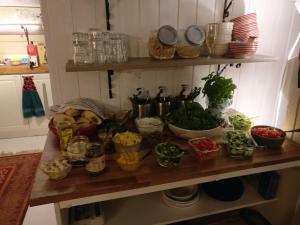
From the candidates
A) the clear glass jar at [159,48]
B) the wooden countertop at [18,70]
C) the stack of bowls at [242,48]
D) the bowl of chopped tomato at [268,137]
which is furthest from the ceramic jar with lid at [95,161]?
the wooden countertop at [18,70]

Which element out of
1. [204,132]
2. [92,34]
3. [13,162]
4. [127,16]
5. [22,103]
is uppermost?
[127,16]

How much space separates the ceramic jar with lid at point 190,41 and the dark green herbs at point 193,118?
0.30m

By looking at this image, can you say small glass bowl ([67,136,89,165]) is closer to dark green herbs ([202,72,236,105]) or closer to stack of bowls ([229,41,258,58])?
dark green herbs ([202,72,236,105])

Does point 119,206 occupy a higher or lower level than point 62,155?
lower

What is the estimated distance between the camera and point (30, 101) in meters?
3.15

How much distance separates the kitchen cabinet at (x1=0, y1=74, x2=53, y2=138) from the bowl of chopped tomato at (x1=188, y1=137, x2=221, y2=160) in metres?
2.59

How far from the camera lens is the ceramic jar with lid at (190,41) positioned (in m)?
1.38

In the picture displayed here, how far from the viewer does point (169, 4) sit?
56.7 inches

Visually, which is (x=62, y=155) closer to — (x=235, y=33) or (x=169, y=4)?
(x=169, y=4)

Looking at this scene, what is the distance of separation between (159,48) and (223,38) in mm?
416

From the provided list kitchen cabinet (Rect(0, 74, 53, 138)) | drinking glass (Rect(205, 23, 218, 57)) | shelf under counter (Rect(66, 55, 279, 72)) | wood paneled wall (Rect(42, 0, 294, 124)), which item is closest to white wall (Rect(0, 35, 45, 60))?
kitchen cabinet (Rect(0, 74, 53, 138))

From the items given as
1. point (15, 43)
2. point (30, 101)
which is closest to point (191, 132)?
point (30, 101)

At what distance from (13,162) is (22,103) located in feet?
2.66

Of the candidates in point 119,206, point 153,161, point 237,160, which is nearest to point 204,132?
point 237,160
